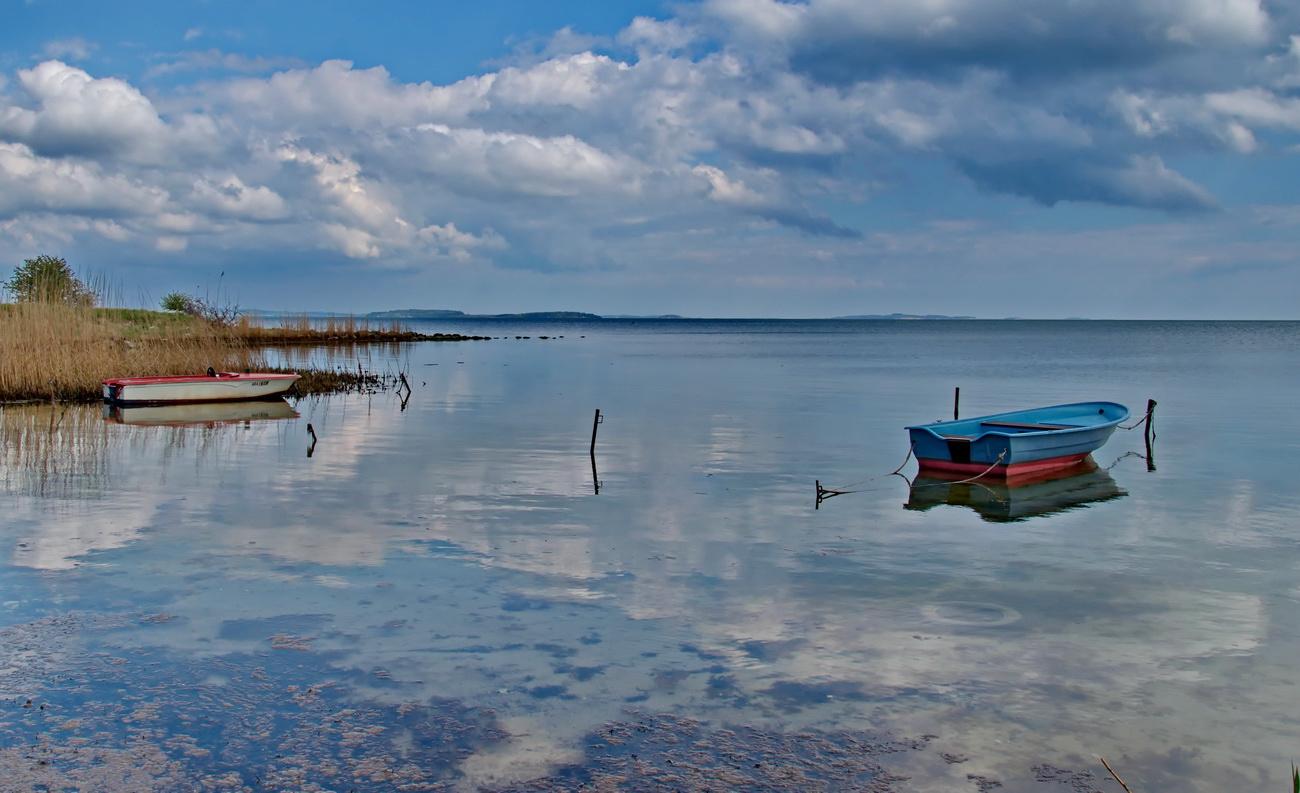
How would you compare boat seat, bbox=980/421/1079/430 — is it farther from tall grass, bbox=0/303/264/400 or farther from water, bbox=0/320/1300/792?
tall grass, bbox=0/303/264/400

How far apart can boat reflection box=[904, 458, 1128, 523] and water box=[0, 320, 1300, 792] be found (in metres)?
0.11

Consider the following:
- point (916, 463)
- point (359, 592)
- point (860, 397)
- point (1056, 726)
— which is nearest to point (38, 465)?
point (359, 592)

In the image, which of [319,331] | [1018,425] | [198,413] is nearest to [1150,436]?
[1018,425]

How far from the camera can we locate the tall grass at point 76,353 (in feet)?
80.8

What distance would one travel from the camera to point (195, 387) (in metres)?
26.2

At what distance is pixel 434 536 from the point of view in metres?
11.3

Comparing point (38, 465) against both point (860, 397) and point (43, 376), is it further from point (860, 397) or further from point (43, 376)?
point (860, 397)

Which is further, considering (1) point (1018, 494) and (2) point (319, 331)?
(2) point (319, 331)

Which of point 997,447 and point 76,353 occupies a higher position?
point 76,353

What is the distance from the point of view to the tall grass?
80.8 feet

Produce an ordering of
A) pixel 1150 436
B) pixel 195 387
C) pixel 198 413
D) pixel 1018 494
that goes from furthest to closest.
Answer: pixel 195 387
pixel 198 413
pixel 1150 436
pixel 1018 494

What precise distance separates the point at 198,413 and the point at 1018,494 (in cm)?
1977

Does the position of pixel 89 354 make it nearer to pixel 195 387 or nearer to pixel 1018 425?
pixel 195 387

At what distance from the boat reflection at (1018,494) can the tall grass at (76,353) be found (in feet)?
70.7
